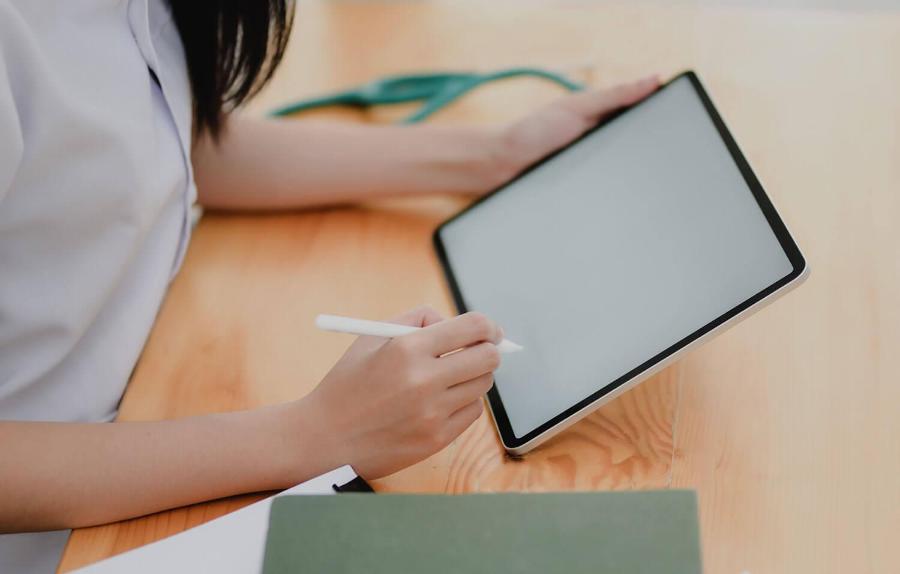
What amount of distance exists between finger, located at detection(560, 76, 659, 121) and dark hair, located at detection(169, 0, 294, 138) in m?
0.23

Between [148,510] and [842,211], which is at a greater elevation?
[842,211]

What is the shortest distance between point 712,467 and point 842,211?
10.3 inches

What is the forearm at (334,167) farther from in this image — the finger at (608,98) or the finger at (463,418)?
the finger at (463,418)

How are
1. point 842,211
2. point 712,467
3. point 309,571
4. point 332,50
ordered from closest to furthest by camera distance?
point 309,571 < point 712,467 < point 842,211 < point 332,50

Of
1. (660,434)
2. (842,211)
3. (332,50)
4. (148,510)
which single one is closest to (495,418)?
(660,434)

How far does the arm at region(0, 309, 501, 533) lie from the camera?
0.56 metres

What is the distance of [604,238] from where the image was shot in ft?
2.13

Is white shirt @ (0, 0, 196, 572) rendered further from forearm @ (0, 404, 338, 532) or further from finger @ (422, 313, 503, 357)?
finger @ (422, 313, 503, 357)

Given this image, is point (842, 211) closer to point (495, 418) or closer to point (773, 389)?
point (773, 389)

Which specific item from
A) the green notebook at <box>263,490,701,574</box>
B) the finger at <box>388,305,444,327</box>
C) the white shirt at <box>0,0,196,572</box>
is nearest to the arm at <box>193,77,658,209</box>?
the white shirt at <box>0,0,196,572</box>

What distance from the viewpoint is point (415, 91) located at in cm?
90

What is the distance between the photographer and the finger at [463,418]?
58 centimetres

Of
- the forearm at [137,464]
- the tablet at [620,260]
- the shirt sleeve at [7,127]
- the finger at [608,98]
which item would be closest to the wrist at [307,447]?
the forearm at [137,464]

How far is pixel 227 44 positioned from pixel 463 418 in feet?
1.14
